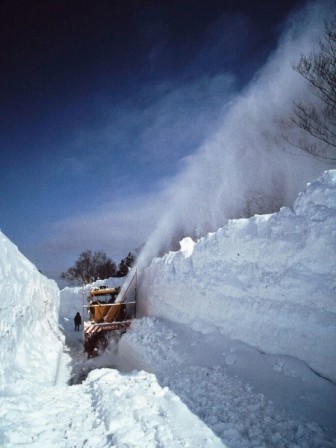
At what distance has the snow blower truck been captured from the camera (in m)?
10.8

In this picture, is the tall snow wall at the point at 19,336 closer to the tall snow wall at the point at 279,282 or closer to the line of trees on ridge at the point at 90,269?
the tall snow wall at the point at 279,282

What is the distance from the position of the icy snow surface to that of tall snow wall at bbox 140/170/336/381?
0.07 ft

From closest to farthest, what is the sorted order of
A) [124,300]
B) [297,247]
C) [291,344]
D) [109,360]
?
[291,344] < [297,247] < [109,360] < [124,300]

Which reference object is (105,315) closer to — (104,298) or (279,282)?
(104,298)

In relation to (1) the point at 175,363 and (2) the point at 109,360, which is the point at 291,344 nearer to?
(1) the point at 175,363

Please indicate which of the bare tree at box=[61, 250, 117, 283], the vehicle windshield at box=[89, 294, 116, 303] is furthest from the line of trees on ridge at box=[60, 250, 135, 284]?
the vehicle windshield at box=[89, 294, 116, 303]

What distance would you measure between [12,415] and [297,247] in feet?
19.0

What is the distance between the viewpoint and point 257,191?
2514 centimetres

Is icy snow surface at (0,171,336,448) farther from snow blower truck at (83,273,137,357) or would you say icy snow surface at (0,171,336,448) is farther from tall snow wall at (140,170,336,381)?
snow blower truck at (83,273,137,357)

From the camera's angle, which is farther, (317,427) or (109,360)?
(109,360)

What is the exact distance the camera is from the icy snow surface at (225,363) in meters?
3.61

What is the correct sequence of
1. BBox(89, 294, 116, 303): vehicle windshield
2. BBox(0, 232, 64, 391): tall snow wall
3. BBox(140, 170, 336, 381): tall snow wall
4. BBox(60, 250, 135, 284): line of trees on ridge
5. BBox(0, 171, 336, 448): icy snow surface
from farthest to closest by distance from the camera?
1. BBox(60, 250, 135, 284): line of trees on ridge
2. BBox(89, 294, 116, 303): vehicle windshield
3. BBox(0, 232, 64, 391): tall snow wall
4. BBox(140, 170, 336, 381): tall snow wall
5. BBox(0, 171, 336, 448): icy snow surface

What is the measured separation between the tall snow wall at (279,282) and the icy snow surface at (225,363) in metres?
0.02

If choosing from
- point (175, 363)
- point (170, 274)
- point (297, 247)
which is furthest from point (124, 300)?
point (297, 247)
